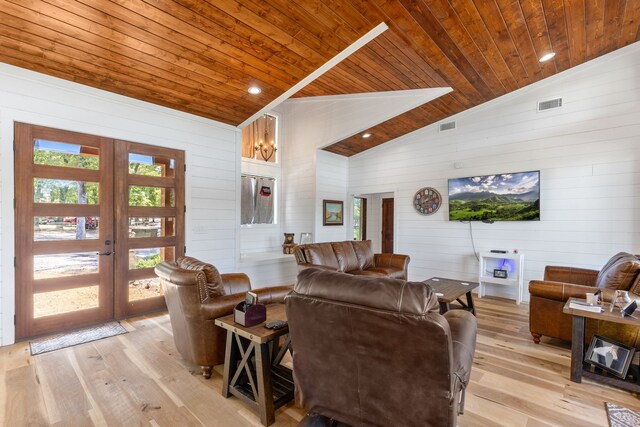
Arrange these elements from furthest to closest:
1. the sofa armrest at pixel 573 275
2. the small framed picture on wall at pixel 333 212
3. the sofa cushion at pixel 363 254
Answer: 1. the small framed picture on wall at pixel 333 212
2. the sofa cushion at pixel 363 254
3. the sofa armrest at pixel 573 275

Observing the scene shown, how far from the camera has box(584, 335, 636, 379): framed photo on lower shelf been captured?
7.98 feet

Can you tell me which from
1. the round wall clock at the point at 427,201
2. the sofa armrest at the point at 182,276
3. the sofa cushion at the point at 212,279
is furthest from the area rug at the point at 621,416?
the round wall clock at the point at 427,201

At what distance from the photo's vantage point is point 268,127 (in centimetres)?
683

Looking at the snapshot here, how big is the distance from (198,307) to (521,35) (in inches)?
173

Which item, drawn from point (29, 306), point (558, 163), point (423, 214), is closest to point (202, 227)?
point (29, 306)

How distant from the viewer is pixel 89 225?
3.70 metres

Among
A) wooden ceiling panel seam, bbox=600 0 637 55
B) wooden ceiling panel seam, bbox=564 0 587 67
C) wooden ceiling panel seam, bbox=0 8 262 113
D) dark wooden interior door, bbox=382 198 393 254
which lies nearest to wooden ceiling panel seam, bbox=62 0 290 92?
wooden ceiling panel seam, bbox=0 8 262 113

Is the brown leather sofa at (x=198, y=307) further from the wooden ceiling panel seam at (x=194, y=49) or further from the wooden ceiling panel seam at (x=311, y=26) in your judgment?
the wooden ceiling panel seam at (x=311, y=26)

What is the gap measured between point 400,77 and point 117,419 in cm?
496

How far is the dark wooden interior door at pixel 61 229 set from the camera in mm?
3277

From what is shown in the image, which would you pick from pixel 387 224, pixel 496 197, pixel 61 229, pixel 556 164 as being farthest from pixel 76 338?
pixel 387 224

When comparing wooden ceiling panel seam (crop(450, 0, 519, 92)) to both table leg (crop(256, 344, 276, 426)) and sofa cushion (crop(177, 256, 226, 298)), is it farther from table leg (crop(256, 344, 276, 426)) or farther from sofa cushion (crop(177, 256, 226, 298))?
table leg (crop(256, 344, 276, 426))

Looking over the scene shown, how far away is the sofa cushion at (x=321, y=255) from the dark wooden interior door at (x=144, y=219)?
1899 mm

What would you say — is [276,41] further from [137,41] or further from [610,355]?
[610,355]
